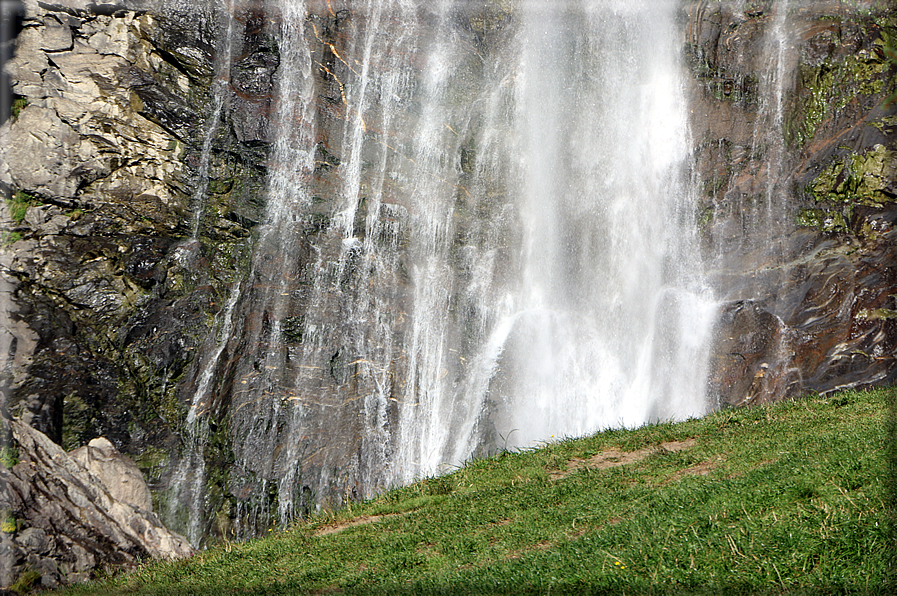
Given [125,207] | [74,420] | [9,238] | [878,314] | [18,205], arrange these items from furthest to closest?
[125,207], [18,205], [9,238], [74,420], [878,314]

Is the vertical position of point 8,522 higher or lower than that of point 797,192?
lower

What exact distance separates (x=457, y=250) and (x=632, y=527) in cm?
1188

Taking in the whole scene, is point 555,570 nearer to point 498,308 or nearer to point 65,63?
point 498,308

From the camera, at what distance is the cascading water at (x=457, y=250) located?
607 inches

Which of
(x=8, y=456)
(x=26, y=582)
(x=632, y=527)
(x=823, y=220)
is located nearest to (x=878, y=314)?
(x=823, y=220)

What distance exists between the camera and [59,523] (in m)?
9.34

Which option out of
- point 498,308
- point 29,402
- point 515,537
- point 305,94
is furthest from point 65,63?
point 515,537

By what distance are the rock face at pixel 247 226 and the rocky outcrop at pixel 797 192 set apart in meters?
0.05

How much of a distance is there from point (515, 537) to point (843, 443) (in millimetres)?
3503

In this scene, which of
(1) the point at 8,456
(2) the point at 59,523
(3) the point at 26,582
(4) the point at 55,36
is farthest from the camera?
(4) the point at 55,36

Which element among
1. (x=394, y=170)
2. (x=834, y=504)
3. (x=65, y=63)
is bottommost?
(x=834, y=504)

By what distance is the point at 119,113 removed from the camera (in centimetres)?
1570

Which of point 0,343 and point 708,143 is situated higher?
point 708,143

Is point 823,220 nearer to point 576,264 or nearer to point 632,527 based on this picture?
point 576,264
